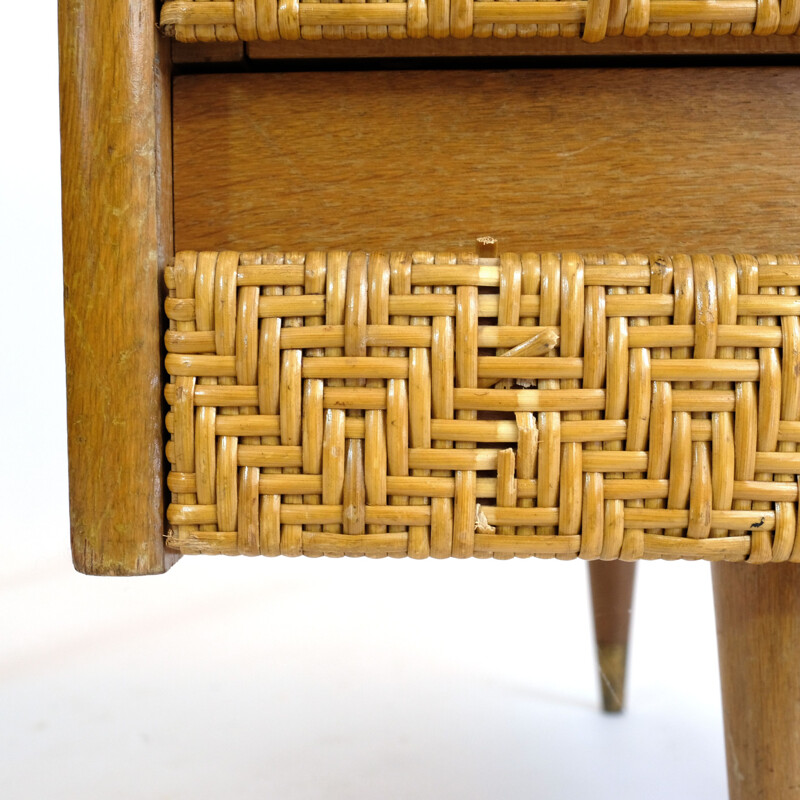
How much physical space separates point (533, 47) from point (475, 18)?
0.14 ft

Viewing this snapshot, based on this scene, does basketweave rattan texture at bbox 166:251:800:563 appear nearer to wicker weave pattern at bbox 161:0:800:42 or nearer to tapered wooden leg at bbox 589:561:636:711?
wicker weave pattern at bbox 161:0:800:42

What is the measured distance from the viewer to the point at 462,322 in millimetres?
381

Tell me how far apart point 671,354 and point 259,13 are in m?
0.23

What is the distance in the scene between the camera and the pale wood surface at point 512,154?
1.35ft

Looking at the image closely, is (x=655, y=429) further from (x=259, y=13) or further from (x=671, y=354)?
(x=259, y=13)

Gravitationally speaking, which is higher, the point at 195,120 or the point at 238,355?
the point at 195,120

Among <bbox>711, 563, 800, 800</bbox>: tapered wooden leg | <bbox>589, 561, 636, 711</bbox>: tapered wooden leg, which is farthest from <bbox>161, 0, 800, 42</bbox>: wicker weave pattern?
<bbox>589, 561, 636, 711</bbox>: tapered wooden leg

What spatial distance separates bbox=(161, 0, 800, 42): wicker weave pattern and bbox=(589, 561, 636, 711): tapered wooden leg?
59 centimetres

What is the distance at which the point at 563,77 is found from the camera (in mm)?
410

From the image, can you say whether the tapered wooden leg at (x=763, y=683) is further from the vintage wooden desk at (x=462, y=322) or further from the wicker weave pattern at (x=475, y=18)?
the wicker weave pattern at (x=475, y=18)

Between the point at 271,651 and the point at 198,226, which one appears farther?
the point at 271,651

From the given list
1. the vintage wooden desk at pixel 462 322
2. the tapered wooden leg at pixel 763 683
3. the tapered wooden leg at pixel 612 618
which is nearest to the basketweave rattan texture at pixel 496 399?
the vintage wooden desk at pixel 462 322

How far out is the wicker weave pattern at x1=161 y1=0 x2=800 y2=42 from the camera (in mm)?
369

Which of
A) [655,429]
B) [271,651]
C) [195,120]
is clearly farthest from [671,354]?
[271,651]
